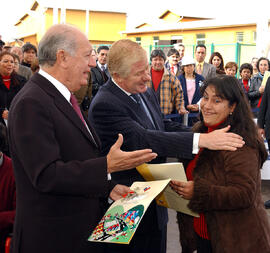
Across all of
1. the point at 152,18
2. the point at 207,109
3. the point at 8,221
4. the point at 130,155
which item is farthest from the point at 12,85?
the point at 152,18

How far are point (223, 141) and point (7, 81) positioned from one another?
4.85 metres

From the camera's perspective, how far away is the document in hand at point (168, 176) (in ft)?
7.75

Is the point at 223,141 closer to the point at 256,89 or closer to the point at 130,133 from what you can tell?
the point at 130,133

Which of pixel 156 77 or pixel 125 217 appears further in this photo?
pixel 156 77

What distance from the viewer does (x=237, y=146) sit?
2408 millimetres

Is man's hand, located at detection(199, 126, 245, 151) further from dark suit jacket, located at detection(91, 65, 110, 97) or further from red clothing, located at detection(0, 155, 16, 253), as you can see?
dark suit jacket, located at detection(91, 65, 110, 97)

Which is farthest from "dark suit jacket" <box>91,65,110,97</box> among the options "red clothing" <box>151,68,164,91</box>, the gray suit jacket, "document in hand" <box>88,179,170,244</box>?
"document in hand" <box>88,179,170,244</box>

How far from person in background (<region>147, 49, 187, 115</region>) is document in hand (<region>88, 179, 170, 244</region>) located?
508 cm

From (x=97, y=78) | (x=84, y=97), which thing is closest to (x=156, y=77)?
(x=97, y=78)

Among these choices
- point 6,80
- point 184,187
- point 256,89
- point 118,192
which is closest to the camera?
point 118,192

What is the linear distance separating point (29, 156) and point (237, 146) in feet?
3.93

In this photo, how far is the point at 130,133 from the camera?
2707 millimetres

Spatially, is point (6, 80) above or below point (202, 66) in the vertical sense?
below

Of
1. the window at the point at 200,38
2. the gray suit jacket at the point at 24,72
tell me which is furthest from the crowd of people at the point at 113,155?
the window at the point at 200,38
